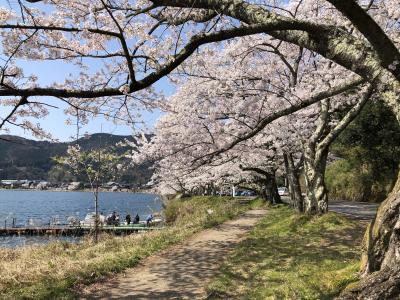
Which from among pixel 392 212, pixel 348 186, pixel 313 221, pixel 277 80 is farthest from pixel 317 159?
pixel 348 186

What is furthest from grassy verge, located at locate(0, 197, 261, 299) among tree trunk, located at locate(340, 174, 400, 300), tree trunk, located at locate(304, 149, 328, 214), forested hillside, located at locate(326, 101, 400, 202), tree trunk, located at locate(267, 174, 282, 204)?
tree trunk, located at locate(267, 174, 282, 204)

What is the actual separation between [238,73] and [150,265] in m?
7.69

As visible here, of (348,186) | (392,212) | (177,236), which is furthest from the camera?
(348,186)

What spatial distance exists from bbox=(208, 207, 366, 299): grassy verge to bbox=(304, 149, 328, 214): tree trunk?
61 centimetres

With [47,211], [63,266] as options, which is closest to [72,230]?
[63,266]

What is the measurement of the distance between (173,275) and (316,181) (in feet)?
23.1

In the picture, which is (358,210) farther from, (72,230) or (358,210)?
(72,230)

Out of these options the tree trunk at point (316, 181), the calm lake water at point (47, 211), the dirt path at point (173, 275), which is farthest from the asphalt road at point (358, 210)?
the calm lake water at point (47, 211)

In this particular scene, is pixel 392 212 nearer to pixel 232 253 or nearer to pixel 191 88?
pixel 232 253

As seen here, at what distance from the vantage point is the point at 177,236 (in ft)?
50.3

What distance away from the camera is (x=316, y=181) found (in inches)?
563

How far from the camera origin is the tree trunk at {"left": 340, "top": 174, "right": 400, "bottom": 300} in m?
5.10

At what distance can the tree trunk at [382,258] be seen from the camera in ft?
16.7

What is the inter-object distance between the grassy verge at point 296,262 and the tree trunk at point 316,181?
61 centimetres
